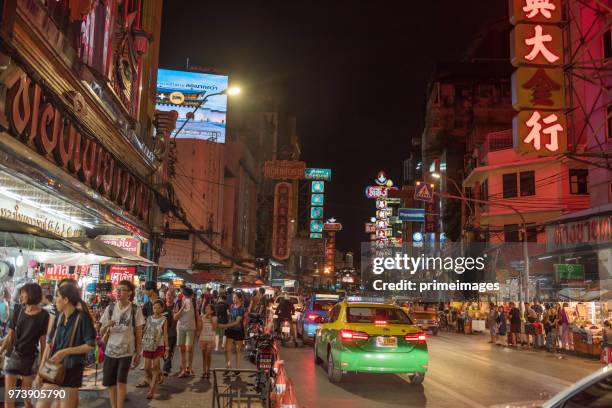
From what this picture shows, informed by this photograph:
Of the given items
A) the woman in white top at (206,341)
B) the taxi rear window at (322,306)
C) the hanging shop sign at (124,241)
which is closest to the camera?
the woman in white top at (206,341)

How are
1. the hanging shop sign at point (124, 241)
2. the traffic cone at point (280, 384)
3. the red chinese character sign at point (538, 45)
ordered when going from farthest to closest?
the hanging shop sign at point (124, 241) → the red chinese character sign at point (538, 45) → the traffic cone at point (280, 384)

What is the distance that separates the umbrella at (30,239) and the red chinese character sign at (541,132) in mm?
15212

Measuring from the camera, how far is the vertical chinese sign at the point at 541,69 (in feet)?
64.3

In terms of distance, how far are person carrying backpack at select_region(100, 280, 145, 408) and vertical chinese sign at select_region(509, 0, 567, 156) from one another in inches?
627

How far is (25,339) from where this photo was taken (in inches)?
275

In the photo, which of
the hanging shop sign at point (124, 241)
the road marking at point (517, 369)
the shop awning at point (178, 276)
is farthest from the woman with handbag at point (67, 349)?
the shop awning at point (178, 276)

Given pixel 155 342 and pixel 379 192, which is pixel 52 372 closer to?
pixel 155 342

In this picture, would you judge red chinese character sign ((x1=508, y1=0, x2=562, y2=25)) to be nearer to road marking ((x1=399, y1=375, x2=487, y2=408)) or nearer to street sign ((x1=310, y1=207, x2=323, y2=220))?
road marking ((x1=399, y1=375, x2=487, y2=408))

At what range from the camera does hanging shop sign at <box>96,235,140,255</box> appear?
2034 cm

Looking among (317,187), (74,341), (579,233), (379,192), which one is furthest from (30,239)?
(379,192)

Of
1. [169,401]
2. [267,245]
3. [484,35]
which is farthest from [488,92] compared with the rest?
[169,401]

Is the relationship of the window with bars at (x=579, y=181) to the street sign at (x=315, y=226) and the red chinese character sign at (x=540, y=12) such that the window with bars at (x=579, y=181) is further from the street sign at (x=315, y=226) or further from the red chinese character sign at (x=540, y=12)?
the street sign at (x=315, y=226)

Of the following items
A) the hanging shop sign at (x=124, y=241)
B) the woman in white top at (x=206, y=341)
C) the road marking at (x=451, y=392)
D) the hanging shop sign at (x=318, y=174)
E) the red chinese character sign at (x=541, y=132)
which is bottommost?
the road marking at (x=451, y=392)

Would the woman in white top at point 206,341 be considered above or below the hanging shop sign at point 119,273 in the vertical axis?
below
